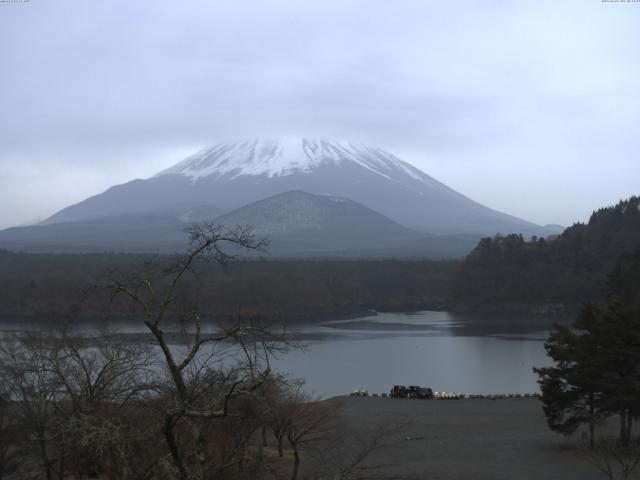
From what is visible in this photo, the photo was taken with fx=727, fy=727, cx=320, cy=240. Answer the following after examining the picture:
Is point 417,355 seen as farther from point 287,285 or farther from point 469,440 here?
point 287,285

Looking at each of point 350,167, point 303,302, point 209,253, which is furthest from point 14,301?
point 350,167

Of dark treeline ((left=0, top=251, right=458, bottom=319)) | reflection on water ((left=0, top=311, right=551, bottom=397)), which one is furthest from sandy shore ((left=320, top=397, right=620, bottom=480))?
dark treeline ((left=0, top=251, right=458, bottom=319))

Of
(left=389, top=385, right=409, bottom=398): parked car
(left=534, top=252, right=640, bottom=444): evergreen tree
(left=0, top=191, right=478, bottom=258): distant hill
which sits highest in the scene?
(left=0, top=191, right=478, bottom=258): distant hill

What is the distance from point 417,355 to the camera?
21.3m

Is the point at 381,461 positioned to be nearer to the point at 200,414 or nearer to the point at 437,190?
the point at 200,414

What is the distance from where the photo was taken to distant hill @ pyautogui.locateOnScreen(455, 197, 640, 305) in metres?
37.8

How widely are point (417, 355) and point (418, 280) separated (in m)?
24.2

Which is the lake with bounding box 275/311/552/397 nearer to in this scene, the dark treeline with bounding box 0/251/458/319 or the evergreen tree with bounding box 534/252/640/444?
the evergreen tree with bounding box 534/252/640/444

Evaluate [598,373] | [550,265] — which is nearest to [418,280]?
[550,265]

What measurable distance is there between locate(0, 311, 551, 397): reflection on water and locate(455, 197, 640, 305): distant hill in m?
7.08

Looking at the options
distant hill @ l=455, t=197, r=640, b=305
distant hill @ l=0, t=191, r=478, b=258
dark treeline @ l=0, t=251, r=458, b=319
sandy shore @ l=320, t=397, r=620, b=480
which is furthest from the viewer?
distant hill @ l=0, t=191, r=478, b=258

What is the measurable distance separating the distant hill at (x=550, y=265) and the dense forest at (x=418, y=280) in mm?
54

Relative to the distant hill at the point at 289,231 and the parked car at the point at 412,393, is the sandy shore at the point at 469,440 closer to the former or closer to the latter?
the parked car at the point at 412,393

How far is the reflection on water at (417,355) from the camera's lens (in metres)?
17.1
